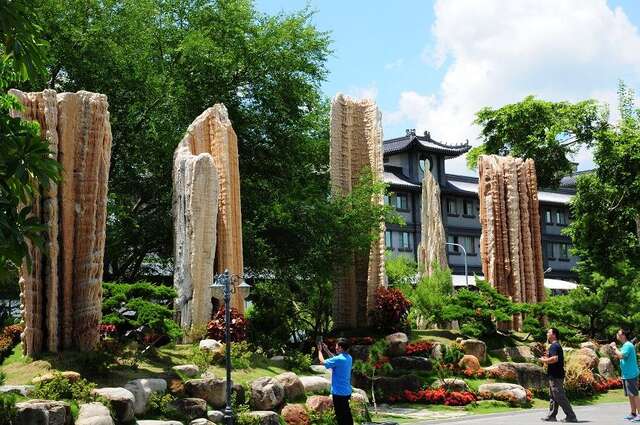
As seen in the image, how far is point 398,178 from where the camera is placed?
55.6 m

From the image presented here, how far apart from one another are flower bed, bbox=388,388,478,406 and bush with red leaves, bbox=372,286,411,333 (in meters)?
3.91

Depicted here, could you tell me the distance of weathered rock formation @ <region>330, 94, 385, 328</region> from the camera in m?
23.7

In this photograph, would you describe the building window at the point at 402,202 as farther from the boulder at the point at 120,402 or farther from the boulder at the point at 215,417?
the boulder at the point at 120,402

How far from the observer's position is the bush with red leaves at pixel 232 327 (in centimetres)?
1822

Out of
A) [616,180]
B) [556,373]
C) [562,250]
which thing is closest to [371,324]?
[556,373]

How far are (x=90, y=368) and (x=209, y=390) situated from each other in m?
A: 2.09

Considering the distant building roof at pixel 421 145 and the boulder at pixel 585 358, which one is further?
the distant building roof at pixel 421 145

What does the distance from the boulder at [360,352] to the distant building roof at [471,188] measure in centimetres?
3708

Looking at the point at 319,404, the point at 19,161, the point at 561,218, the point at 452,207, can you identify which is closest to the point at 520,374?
the point at 319,404

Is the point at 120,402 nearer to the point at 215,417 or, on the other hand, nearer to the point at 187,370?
the point at 215,417

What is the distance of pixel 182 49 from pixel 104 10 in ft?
8.41

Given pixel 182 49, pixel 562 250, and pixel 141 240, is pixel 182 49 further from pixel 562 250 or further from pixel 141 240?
pixel 562 250

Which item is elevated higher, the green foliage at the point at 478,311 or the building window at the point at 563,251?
the building window at the point at 563,251

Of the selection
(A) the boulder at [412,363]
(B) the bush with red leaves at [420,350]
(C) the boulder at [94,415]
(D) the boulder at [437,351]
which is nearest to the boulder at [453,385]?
(A) the boulder at [412,363]
